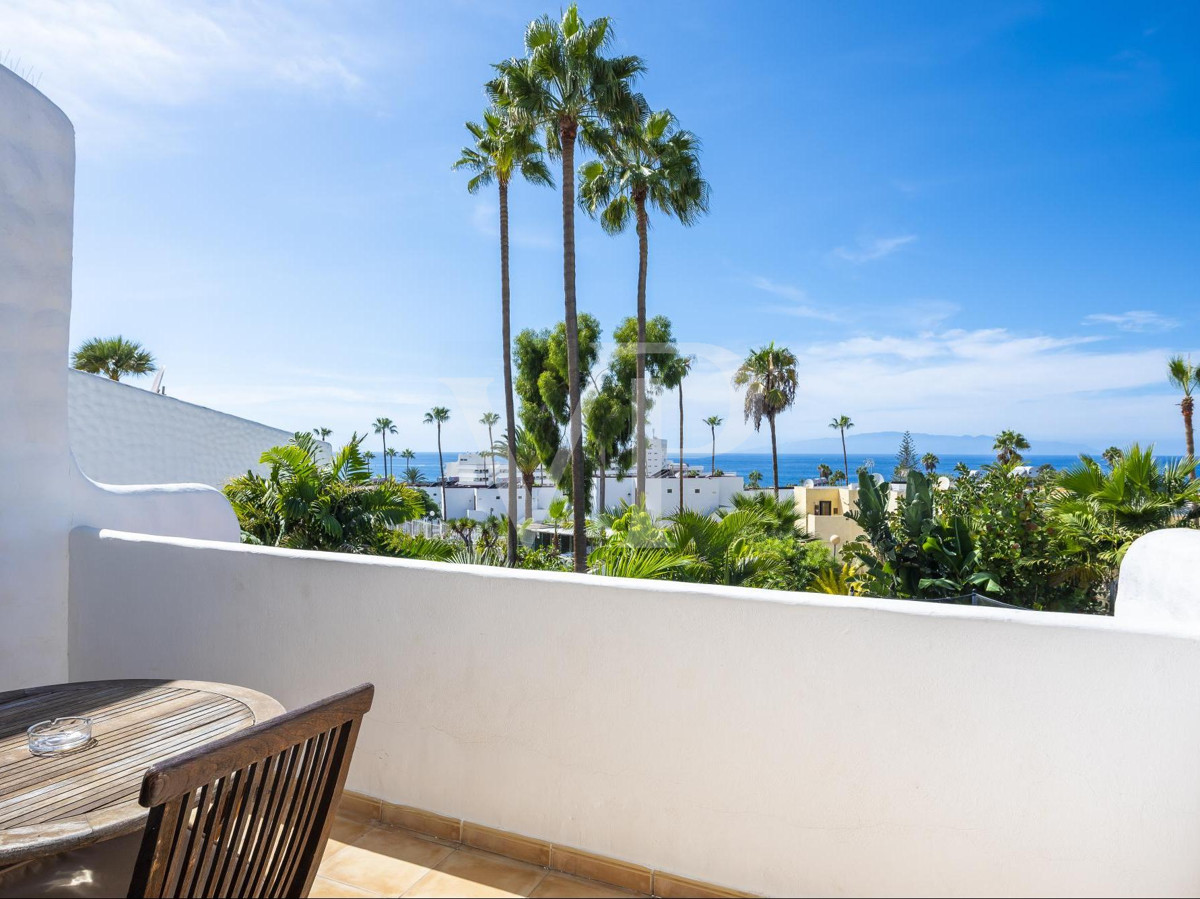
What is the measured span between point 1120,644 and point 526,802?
1.66m

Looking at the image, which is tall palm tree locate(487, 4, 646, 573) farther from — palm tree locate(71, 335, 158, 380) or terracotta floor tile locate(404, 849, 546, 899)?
palm tree locate(71, 335, 158, 380)

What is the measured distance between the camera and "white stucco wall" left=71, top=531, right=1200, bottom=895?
62.1 inches

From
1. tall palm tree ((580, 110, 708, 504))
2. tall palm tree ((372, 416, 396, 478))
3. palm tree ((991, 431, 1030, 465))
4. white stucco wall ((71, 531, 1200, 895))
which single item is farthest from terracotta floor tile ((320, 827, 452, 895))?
tall palm tree ((372, 416, 396, 478))

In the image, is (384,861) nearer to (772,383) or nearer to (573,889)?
(573,889)

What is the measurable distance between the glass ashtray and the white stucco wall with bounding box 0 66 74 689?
1795mm

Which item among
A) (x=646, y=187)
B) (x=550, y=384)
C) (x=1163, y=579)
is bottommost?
(x=1163, y=579)

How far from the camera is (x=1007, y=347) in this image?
6047cm

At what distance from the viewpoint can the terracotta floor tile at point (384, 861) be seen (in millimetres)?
2119

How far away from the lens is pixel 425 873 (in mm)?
2158

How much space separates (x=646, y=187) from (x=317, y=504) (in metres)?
14.9

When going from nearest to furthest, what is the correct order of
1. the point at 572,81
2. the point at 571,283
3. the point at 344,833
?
the point at 344,833
the point at 572,81
the point at 571,283

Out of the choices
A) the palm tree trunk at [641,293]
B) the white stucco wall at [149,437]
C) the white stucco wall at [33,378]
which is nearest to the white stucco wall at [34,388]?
the white stucco wall at [33,378]

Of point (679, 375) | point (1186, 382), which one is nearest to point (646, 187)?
point (679, 375)

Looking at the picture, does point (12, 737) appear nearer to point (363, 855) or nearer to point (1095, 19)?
point (363, 855)
